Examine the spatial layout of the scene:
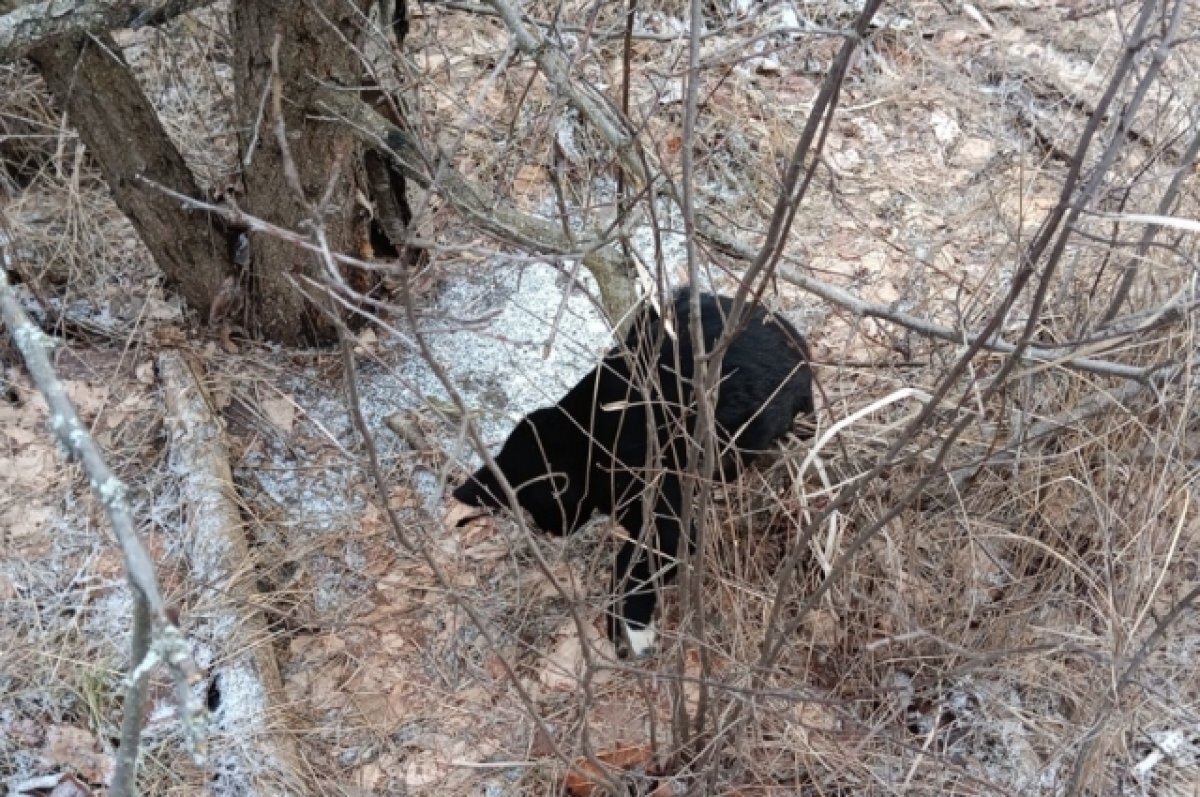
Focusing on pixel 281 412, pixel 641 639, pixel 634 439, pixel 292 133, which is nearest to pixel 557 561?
pixel 641 639

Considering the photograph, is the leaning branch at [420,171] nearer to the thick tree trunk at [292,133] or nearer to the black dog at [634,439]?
the thick tree trunk at [292,133]

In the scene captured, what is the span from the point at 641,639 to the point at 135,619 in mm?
1725

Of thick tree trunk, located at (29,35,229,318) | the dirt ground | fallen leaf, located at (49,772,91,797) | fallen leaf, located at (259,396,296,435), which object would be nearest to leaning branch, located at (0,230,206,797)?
the dirt ground

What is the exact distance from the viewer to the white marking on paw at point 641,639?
101 inches

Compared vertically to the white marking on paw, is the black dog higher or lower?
higher

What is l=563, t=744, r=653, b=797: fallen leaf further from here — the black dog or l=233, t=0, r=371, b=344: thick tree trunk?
l=233, t=0, r=371, b=344: thick tree trunk

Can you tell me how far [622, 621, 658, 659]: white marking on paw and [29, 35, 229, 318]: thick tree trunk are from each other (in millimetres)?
1556

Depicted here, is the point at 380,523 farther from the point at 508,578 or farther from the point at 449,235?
the point at 449,235

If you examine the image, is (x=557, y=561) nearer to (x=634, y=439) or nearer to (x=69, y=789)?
(x=634, y=439)

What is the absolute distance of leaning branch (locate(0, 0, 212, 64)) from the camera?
7.74 feet

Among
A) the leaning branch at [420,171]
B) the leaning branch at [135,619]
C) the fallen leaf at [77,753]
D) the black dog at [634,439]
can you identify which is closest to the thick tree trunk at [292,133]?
the leaning branch at [420,171]

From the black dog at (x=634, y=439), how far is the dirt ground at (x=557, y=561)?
10 cm

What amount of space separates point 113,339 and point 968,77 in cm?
318

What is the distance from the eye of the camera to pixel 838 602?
97.3 inches
